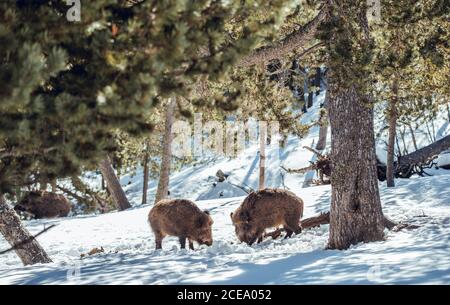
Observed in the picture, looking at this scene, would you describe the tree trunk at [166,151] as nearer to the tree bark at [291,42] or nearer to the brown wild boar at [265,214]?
the brown wild boar at [265,214]

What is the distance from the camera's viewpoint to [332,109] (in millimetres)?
9203

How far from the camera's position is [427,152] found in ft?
56.4

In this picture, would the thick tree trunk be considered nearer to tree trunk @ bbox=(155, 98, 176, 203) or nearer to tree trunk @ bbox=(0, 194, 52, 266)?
tree trunk @ bbox=(0, 194, 52, 266)

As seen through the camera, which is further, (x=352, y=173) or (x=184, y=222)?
(x=184, y=222)

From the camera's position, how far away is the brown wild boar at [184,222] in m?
Result: 11.2

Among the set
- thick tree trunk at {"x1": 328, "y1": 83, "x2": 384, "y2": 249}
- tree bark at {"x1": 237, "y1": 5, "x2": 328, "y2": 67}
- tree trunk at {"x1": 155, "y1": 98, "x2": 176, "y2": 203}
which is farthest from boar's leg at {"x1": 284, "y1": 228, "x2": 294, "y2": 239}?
tree trunk at {"x1": 155, "y1": 98, "x2": 176, "y2": 203}

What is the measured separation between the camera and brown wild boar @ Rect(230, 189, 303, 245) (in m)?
11.4

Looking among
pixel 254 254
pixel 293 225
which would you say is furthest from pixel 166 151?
pixel 254 254

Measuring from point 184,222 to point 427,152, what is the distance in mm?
9133

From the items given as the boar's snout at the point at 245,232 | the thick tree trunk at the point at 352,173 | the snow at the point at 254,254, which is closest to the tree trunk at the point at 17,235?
the snow at the point at 254,254

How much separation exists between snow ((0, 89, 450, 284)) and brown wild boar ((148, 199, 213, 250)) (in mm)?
271

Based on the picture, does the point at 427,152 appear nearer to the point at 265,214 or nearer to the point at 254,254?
the point at 265,214

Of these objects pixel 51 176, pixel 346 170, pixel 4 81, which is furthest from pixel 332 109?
pixel 4 81
